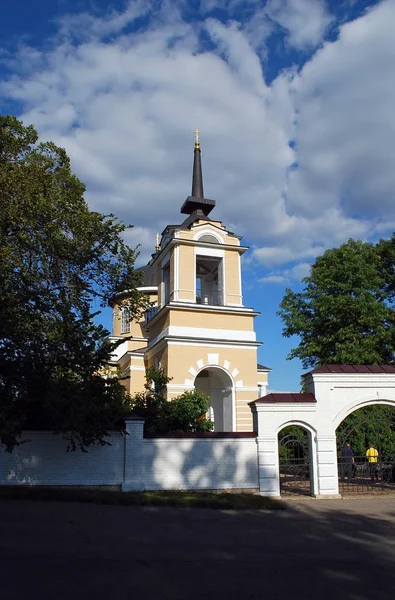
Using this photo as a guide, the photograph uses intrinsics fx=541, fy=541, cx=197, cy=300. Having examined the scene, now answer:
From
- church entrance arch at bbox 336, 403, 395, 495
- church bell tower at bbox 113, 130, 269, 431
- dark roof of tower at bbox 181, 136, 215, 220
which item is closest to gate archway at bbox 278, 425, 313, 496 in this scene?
church entrance arch at bbox 336, 403, 395, 495

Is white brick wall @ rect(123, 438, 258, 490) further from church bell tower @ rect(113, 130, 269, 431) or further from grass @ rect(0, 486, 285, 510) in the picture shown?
church bell tower @ rect(113, 130, 269, 431)

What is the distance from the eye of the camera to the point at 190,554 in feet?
24.1

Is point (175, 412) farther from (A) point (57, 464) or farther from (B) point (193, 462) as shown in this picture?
(A) point (57, 464)

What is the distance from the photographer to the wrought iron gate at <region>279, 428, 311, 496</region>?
49.7ft

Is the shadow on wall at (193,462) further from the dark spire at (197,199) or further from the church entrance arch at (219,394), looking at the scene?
the dark spire at (197,199)

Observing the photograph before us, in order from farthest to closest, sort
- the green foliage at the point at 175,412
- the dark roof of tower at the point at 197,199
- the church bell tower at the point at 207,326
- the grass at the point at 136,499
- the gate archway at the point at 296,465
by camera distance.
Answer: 1. the dark roof of tower at the point at 197,199
2. the church bell tower at the point at 207,326
3. the green foliage at the point at 175,412
4. the gate archway at the point at 296,465
5. the grass at the point at 136,499

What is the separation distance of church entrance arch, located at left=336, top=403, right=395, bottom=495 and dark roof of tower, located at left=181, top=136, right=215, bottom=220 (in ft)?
42.8

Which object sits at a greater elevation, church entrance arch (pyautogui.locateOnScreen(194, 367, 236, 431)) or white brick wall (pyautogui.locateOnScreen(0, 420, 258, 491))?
church entrance arch (pyautogui.locateOnScreen(194, 367, 236, 431))

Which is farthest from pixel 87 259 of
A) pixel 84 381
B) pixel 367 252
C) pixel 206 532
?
pixel 367 252

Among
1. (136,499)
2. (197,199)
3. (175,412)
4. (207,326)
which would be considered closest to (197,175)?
(197,199)

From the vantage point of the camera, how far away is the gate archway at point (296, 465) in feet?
49.0

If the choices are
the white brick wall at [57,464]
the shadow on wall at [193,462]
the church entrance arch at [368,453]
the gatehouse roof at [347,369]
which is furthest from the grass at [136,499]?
the gatehouse roof at [347,369]

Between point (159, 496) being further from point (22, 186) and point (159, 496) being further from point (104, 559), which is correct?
point (22, 186)

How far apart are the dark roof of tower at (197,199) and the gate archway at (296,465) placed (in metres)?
13.1
